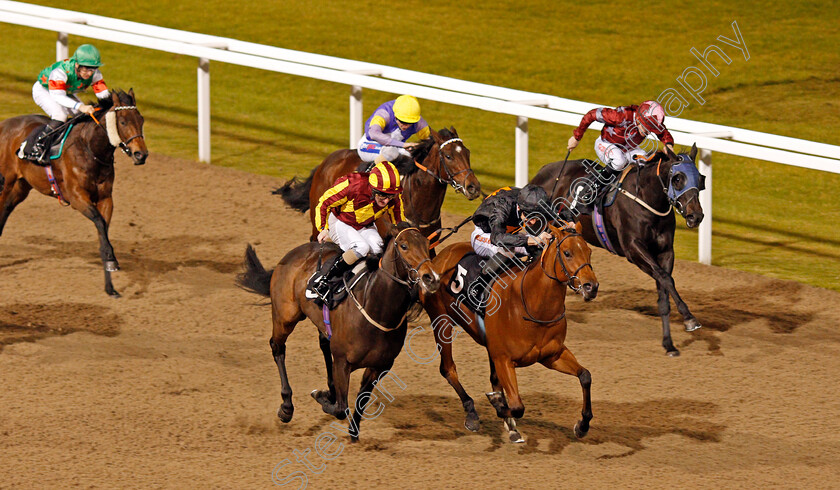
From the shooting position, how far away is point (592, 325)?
11.2 meters

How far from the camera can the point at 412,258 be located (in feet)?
25.8

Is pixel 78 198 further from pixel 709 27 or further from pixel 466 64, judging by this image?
pixel 709 27

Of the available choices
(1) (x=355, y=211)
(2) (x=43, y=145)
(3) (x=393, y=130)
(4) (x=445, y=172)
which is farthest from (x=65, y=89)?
(1) (x=355, y=211)

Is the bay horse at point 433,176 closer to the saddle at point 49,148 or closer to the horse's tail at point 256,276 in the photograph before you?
the horse's tail at point 256,276

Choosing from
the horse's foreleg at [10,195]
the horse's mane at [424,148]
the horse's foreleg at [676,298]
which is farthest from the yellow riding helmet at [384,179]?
the horse's foreleg at [10,195]

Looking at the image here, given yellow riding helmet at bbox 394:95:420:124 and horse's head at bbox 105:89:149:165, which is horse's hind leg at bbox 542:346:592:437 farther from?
horse's head at bbox 105:89:149:165

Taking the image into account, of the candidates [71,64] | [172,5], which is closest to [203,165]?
[71,64]

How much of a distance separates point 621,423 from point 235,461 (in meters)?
2.79

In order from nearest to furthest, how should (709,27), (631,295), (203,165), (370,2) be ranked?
1. (631,295)
2. (203,165)
3. (709,27)
4. (370,2)

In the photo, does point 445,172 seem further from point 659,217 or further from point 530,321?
point 530,321

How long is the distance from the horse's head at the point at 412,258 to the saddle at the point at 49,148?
16.7 feet

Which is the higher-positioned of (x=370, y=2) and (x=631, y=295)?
(x=370, y=2)

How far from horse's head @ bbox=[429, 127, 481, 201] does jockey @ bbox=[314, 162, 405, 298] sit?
1.41 metres

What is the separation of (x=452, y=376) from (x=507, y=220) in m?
1.19
